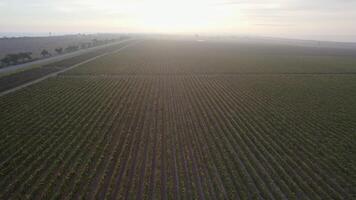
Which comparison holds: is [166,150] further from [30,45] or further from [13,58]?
[30,45]

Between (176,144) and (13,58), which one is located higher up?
(13,58)

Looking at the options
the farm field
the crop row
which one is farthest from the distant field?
the crop row

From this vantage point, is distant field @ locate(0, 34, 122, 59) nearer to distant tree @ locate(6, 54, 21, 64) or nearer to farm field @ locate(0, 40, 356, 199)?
distant tree @ locate(6, 54, 21, 64)

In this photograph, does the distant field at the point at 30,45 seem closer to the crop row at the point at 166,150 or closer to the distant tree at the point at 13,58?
the distant tree at the point at 13,58

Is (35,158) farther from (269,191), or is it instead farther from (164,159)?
(269,191)

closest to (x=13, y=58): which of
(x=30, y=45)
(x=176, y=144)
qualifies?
(x=176, y=144)

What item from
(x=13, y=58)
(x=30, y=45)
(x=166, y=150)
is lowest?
(x=166, y=150)

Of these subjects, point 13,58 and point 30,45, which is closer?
point 13,58

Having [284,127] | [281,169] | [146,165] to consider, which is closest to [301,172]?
[281,169]

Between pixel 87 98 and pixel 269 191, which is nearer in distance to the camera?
pixel 269 191
